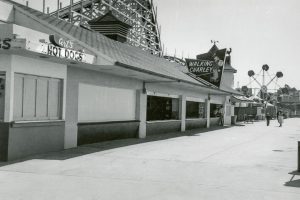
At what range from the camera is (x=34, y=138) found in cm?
1105

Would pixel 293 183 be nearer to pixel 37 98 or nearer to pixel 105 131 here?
pixel 37 98

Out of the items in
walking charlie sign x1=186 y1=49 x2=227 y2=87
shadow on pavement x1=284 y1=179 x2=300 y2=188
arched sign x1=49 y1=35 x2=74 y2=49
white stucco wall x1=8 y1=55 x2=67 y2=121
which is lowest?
shadow on pavement x1=284 y1=179 x2=300 y2=188

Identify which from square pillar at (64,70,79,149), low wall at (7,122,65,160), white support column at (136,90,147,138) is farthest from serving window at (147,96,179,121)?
low wall at (7,122,65,160)

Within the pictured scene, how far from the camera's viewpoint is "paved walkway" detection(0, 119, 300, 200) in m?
6.79

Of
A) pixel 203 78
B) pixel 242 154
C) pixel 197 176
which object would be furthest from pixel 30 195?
pixel 203 78

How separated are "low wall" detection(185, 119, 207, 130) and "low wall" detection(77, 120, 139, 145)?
293 inches

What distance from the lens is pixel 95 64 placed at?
12266 mm

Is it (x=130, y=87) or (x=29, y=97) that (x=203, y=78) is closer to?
(x=130, y=87)

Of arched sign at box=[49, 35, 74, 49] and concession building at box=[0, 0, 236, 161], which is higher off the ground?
arched sign at box=[49, 35, 74, 49]

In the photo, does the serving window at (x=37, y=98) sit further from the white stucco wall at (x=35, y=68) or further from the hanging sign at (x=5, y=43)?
the hanging sign at (x=5, y=43)

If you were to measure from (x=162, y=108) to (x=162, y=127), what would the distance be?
1.19 meters

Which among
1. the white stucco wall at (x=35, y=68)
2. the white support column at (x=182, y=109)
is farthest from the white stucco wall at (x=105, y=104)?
the white support column at (x=182, y=109)

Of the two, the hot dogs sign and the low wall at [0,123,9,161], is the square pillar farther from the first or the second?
the low wall at [0,123,9,161]

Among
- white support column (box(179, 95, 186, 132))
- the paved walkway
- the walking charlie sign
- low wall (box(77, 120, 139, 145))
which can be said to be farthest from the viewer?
the walking charlie sign
